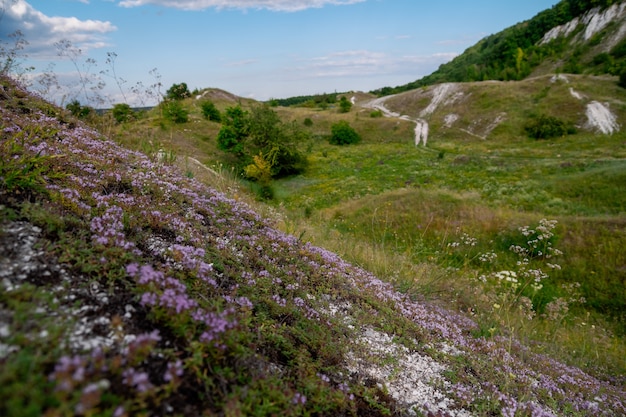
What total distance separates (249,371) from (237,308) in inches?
30.8

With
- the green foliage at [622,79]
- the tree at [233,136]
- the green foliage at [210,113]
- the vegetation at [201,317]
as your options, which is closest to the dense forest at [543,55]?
the green foliage at [622,79]

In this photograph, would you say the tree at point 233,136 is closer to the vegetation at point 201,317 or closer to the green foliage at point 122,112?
the green foliage at point 122,112

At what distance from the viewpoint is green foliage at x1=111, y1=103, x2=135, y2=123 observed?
965cm

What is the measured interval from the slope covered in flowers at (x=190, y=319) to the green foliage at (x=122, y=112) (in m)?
2.95

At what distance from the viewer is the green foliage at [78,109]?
8398 mm

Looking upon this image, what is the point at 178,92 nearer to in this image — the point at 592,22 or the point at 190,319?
the point at 190,319

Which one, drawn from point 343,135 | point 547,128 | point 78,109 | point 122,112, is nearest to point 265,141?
point 343,135

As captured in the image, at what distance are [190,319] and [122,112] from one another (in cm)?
986

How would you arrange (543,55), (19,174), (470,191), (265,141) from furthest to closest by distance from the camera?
(543,55), (265,141), (470,191), (19,174)

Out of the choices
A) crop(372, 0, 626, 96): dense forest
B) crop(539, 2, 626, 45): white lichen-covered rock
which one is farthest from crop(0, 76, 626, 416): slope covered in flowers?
crop(539, 2, 626, 45): white lichen-covered rock

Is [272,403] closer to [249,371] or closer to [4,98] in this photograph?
[249,371]

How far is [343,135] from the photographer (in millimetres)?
70250

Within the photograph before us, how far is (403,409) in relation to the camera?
12.1 ft

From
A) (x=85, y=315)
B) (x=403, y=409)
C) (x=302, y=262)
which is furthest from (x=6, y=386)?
(x=302, y=262)
